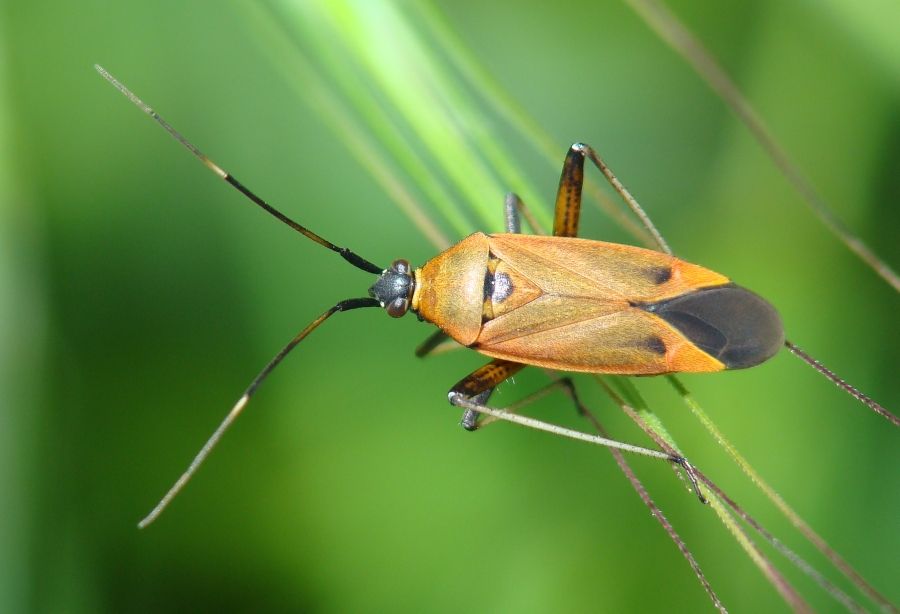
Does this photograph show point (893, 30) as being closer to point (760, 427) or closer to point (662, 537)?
point (760, 427)

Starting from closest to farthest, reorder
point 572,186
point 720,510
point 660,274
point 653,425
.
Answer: point 720,510 → point 653,425 → point 660,274 → point 572,186

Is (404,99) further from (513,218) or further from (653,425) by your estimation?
(653,425)

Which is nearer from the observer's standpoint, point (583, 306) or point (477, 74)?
point (477, 74)

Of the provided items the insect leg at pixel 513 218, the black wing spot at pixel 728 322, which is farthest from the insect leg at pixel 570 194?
the black wing spot at pixel 728 322

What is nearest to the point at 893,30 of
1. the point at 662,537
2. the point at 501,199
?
the point at 501,199

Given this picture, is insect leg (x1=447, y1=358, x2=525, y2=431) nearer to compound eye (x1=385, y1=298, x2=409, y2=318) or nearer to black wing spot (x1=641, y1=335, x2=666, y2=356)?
compound eye (x1=385, y1=298, x2=409, y2=318)

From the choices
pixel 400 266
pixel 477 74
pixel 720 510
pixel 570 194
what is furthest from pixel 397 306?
pixel 720 510
